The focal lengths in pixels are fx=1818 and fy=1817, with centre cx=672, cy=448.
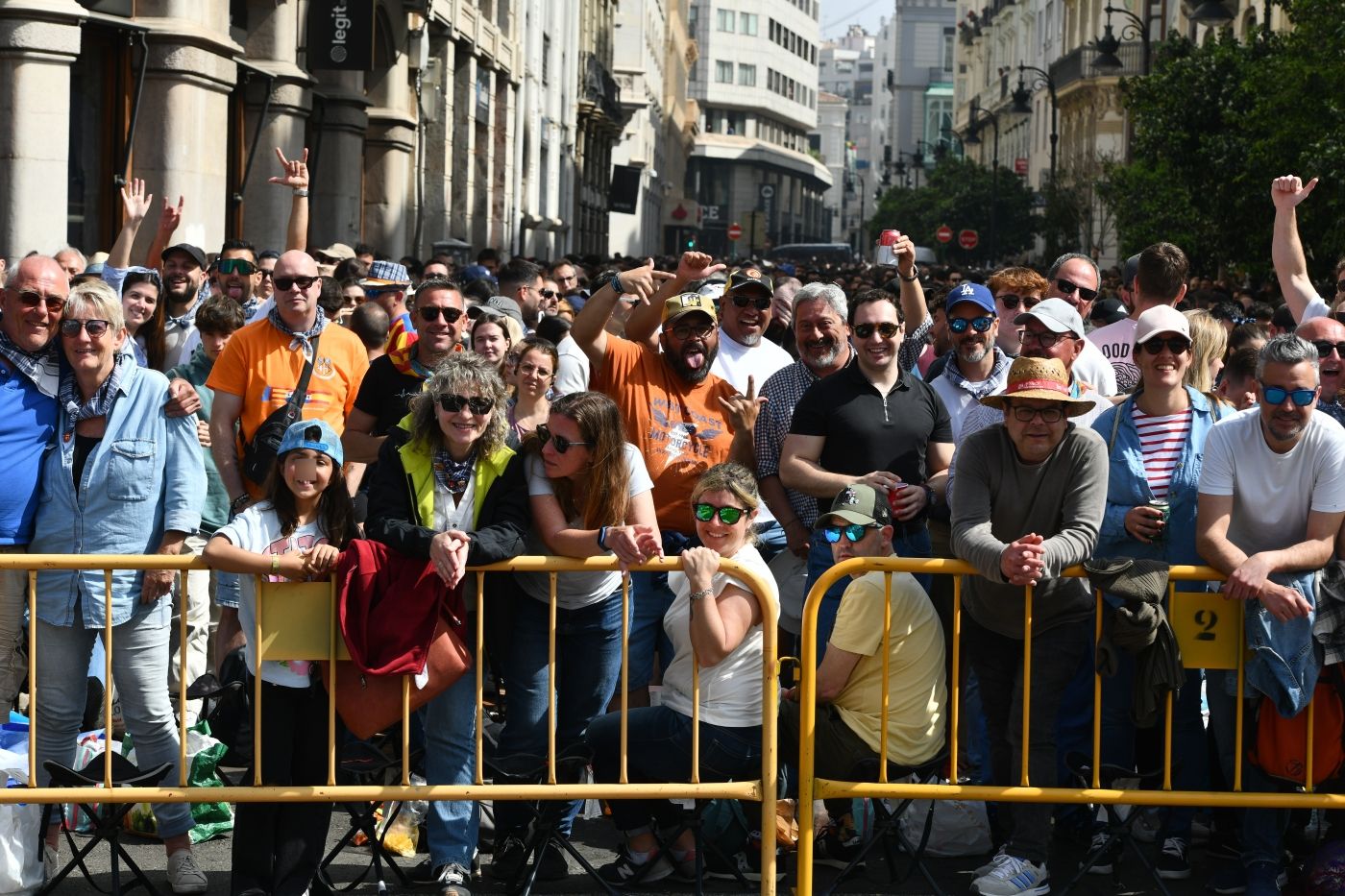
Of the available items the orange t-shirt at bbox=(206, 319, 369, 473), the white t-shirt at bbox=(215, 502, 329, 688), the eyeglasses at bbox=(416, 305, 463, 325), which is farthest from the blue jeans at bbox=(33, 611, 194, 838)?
the eyeglasses at bbox=(416, 305, 463, 325)

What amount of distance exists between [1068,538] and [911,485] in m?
1.03

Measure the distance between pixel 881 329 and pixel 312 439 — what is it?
95.0 inches

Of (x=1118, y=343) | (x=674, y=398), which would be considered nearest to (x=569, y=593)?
(x=674, y=398)

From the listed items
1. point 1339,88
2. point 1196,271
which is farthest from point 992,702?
point 1196,271

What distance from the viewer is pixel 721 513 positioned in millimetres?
6254

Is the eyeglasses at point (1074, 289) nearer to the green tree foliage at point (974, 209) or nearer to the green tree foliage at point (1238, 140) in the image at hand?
the green tree foliage at point (1238, 140)

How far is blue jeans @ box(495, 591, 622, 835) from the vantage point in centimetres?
644

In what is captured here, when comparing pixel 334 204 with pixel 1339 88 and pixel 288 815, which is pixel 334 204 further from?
pixel 288 815

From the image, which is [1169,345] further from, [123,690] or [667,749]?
[123,690]

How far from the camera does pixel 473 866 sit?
650 centimetres

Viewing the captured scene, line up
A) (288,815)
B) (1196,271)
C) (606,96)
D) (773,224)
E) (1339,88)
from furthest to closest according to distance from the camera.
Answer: (773,224)
(606,96)
(1196,271)
(1339,88)
(288,815)

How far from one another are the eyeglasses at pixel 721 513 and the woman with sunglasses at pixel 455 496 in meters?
0.61

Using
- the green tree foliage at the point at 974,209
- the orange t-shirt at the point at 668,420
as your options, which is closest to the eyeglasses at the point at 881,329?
the orange t-shirt at the point at 668,420

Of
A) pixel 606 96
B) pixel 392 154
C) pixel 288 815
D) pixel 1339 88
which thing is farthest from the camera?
pixel 606 96
